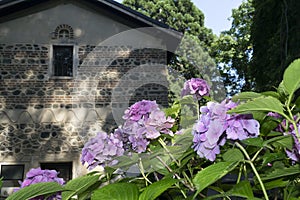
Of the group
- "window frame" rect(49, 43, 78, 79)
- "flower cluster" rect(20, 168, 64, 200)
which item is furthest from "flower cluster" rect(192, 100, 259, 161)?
"window frame" rect(49, 43, 78, 79)

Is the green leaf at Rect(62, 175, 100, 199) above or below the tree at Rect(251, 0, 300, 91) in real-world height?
below

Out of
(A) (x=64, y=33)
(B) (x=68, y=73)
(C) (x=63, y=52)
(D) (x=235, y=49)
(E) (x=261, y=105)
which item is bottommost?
(E) (x=261, y=105)

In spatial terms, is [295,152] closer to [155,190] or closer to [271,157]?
[271,157]

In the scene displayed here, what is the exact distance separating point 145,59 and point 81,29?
5.28 feet

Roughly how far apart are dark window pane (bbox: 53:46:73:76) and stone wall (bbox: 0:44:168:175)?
19 cm

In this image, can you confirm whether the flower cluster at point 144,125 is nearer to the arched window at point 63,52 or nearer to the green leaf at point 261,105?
the green leaf at point 261,105

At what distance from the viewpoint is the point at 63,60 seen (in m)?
7.88

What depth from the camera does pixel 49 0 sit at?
314 inches

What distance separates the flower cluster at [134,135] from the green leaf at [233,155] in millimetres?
302

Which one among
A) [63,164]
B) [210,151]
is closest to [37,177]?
[210,151]

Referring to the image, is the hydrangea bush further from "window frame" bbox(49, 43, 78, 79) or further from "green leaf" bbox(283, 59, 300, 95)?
"window frame" bbox(49, 43, 78, 79)

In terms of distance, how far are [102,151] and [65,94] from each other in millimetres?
6726

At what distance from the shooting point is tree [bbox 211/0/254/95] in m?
18.2

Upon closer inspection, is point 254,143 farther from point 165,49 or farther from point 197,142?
point 165,49
